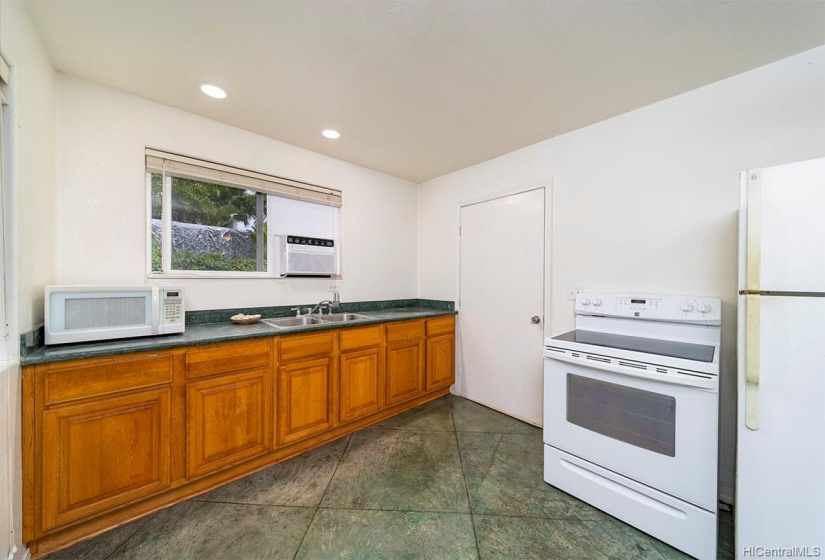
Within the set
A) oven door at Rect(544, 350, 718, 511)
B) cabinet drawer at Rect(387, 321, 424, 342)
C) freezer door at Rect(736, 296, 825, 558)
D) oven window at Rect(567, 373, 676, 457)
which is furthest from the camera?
cabinet drawer at Rect(387, 321, 424, 342)

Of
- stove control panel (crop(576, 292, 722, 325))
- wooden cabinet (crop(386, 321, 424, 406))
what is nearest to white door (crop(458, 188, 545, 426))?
stove control panel (crop(576, 292, 722, 325))

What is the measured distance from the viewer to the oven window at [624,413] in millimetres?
1485

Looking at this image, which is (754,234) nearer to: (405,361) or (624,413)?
(624,413)

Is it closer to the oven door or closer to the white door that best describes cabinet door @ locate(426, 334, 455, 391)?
the white door

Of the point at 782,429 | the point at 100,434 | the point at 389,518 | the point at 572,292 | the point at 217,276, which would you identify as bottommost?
the point at 389,518

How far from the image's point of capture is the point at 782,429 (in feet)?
4.02

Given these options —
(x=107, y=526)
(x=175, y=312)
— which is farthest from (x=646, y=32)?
(x=107, y=526)

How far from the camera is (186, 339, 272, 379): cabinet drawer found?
171 centimetres

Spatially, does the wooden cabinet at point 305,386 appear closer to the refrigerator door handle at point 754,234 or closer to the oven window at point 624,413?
the oven window at point 624,413

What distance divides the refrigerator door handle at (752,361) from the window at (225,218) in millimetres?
2782

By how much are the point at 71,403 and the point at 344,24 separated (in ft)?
7.21

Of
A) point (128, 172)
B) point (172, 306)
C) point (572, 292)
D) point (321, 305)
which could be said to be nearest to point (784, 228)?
point (572, 292)

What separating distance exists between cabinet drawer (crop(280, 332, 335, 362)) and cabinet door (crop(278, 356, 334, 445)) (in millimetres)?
53

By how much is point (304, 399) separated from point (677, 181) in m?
2.93
